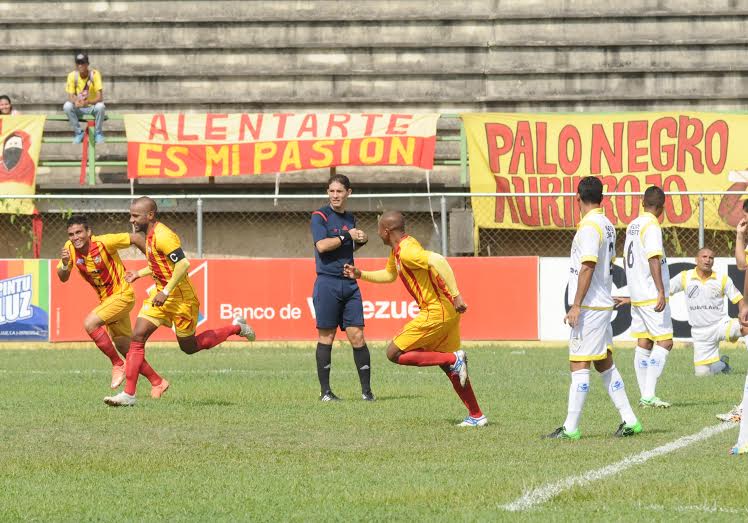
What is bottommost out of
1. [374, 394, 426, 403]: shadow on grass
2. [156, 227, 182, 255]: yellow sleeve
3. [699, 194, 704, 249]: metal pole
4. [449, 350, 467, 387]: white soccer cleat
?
[374, 394, 426, 403]: shadow on grass

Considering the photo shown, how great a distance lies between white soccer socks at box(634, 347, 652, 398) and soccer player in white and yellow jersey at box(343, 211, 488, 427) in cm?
215

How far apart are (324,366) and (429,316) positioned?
229 cm

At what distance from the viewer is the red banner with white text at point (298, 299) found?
19844mm

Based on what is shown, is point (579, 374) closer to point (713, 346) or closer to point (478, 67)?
point (713, 346)

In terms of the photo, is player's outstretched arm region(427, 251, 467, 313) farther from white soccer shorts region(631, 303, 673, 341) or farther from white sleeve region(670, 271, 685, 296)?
white sleeve region(670, 271, 685, 296)

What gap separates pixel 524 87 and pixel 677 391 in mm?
13353

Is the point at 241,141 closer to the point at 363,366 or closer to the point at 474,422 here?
the point at 363,366

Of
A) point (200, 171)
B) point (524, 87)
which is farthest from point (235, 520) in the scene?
point (524, 87)

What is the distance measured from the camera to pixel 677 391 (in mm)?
13531

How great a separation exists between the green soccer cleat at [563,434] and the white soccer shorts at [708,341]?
19.9 feet

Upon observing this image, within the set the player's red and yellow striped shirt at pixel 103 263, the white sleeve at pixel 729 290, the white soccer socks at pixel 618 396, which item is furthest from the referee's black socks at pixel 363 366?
the white sleeve at pixel 729 290

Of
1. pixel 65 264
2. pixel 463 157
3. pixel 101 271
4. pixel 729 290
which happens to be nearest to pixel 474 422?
pixel 101 271

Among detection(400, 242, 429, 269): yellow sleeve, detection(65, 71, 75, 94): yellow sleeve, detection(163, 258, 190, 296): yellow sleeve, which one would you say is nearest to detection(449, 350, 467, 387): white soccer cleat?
detection(400, 242, 429, 269): yellow sleeve

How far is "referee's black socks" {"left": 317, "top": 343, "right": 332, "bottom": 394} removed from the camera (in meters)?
12.9
